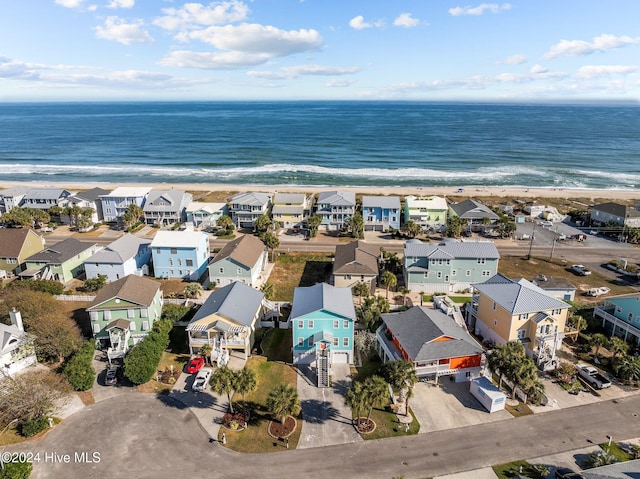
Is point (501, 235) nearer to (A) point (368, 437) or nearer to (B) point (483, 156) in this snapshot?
(A) point (368, 437)

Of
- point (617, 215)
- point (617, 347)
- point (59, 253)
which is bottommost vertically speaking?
point (617, 347)

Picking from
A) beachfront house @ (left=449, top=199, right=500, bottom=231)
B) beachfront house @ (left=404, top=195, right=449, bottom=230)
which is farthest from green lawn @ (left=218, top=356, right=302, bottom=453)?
beachfront house @ (left=449, top=199, right=500, bottom=231)

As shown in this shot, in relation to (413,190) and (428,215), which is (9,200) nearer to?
(428,215)

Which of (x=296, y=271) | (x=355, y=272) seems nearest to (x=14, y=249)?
(x=296, y=271)

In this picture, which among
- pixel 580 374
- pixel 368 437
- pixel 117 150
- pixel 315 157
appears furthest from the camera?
pixel 117 150

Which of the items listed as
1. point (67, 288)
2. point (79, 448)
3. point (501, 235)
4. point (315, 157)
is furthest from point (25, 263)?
point (315, 157)

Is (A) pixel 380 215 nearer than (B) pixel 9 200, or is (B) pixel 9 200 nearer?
(A) pixel 380 215
